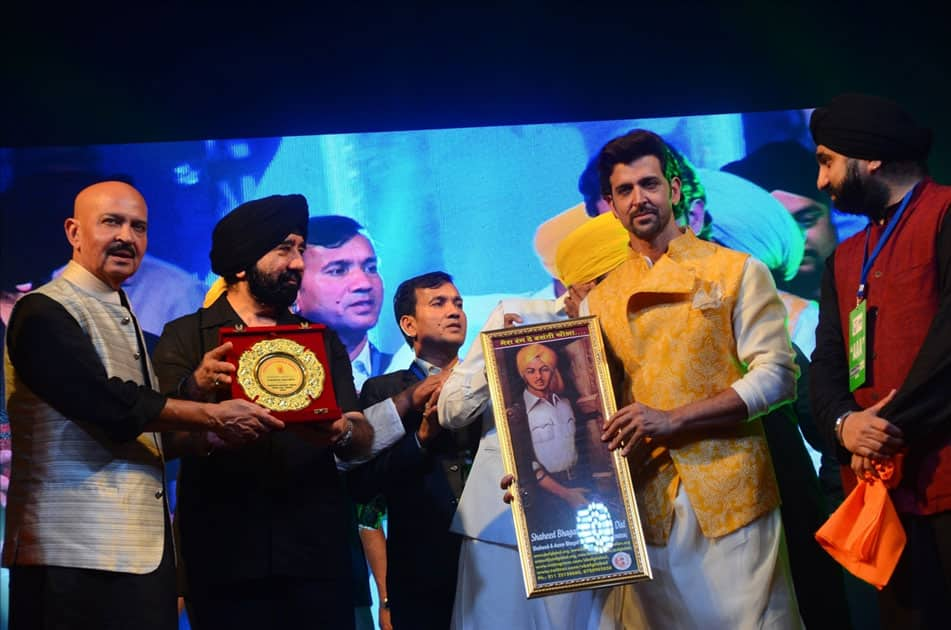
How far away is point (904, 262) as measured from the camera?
3092 millimetres

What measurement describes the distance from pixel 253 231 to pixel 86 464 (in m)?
0.94

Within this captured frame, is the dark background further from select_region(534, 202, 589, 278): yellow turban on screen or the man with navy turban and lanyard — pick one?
the man with navy turban and lanyard

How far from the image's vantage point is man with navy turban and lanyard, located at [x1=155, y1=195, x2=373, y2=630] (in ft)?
10.7

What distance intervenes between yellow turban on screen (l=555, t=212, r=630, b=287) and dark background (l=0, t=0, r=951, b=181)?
0.85m

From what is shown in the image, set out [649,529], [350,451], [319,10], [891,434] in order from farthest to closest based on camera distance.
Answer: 1. [319,10]
2. [350,451]
3. [649,529]
4. [891,434]

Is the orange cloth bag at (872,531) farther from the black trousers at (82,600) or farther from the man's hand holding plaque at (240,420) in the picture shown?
the black trousers at (82,600)

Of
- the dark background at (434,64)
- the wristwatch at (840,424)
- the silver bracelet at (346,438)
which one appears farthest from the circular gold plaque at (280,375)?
the dark background at (434,64)

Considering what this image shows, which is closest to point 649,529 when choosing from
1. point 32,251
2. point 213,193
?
point 213,193

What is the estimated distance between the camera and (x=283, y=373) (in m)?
3.31

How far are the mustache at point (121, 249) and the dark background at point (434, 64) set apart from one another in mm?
1912

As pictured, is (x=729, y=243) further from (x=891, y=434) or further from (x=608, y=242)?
(x=891, y=434)

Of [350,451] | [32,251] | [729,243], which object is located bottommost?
[350,451]

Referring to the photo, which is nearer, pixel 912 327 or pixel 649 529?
pixel 912 327

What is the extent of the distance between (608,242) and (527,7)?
4.72ft
